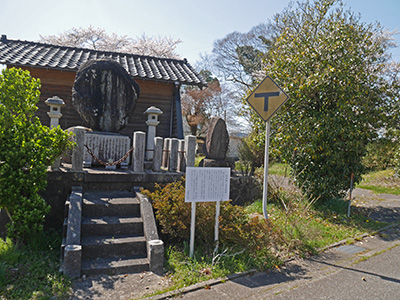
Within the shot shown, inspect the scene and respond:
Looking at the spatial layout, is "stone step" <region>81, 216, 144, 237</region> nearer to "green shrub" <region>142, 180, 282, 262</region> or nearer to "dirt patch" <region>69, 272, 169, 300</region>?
"green shrub" <region>142, 180, 282, 262</region>

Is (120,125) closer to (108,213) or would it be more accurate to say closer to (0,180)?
(108,213)

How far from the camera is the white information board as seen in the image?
450 centimetres

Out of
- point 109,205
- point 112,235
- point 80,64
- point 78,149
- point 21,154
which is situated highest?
point 80,64

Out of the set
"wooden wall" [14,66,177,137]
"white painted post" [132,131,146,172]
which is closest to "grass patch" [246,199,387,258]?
"white painted post" [132,131,146,172]

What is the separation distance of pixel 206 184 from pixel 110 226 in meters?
1.78

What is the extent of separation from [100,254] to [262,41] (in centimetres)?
2162

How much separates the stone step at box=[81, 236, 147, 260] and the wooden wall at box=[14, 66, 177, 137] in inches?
247

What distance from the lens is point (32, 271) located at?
3.93 metres

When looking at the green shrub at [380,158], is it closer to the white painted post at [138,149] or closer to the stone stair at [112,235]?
the white painted post at [138,149]

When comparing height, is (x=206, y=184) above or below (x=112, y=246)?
above

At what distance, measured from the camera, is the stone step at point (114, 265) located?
409 centimetres

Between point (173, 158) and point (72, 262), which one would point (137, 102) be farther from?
point (72, 262)

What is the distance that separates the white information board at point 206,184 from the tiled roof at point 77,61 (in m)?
6.46

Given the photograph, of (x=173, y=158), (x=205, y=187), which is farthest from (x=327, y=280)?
(x=173, y=158)
